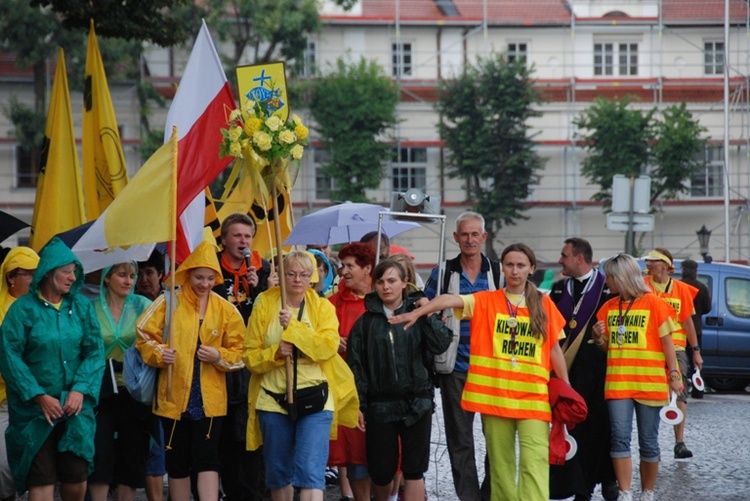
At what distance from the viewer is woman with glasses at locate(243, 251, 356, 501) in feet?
24.0

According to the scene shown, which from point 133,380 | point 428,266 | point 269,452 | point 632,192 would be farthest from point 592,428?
point 428,266

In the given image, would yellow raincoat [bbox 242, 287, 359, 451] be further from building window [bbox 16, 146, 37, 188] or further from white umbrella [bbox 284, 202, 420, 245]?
building window [bbox 16, 146, 37, 188]

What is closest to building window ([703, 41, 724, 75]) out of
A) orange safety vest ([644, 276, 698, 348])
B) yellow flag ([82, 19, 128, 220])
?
orange safety vest ([644, 276, 698, 348])

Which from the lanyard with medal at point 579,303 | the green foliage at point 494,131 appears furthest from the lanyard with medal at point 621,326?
the green foliage at point 494,131

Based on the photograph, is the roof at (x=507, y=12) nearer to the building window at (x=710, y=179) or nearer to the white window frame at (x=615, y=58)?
the white window frame at (x=615, y=58)

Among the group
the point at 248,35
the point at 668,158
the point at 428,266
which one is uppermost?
the point at 248,35

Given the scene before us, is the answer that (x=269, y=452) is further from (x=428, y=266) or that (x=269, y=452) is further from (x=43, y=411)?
(x=428, y=266)

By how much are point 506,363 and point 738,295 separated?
11.8 meters

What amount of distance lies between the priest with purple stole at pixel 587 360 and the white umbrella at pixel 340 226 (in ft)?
7.61

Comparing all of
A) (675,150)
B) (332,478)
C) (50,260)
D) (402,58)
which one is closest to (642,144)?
(675,150)

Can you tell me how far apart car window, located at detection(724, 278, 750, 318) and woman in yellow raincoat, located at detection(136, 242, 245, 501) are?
12130 mm

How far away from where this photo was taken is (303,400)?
24.1ft

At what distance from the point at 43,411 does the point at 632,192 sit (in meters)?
15.9

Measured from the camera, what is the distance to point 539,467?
7320mm
